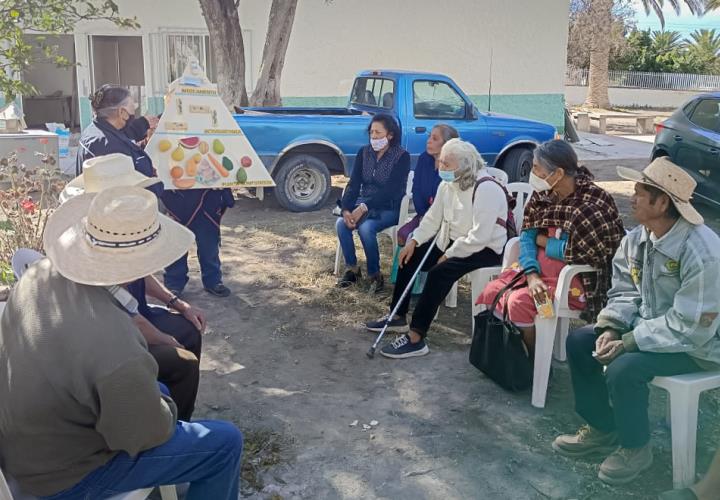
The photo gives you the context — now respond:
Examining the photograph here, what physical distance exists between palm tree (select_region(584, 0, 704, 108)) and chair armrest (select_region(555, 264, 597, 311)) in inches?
926

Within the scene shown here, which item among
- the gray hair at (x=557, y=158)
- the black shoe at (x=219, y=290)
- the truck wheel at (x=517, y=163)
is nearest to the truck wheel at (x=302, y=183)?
the truck wheel at (x=517, y=163)

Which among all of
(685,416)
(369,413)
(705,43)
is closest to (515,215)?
(369,413)

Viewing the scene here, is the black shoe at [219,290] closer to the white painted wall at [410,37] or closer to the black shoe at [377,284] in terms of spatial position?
the black shoe at [377,284]

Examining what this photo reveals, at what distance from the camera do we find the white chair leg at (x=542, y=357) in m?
3.99

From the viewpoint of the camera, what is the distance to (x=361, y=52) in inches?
548

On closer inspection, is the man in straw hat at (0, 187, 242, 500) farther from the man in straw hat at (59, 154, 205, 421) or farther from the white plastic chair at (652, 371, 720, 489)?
the white plastic chair at (652, 371, 720, 489)

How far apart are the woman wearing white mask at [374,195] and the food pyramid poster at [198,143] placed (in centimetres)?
84

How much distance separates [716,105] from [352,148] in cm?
439

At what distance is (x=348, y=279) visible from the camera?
20.0 feet

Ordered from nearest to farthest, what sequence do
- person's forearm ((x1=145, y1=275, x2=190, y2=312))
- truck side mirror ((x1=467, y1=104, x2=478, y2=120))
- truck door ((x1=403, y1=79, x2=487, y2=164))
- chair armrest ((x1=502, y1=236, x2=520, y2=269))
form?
person's forearm ((x1=145, y1=275, x2=190, y2=312)) → chair armrest ((x1=502, y1=236, x2=520, y2=269)) → truck door ((x1=403, y1=79, x2=487, y2=164)) → truck side mirror ((x1=467, y1=104, x2=478, y2=120))

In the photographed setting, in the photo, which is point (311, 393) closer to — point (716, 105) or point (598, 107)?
point (716, 105)

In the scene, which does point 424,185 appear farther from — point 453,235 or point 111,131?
point 111,131

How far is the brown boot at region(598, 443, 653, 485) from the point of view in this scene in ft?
10.6

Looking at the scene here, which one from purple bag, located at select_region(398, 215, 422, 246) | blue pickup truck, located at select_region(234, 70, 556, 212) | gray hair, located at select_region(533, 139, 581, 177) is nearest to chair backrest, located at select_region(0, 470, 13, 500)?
gray hair, located at select_region(533, 139, 581, 177)
